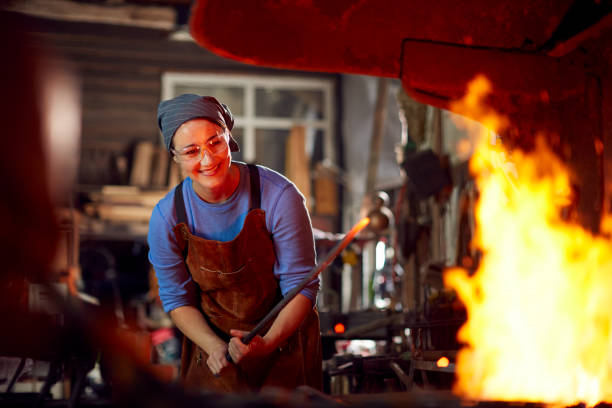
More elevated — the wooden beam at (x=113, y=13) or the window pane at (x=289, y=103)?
the wooden beam at (x=113, y=13)

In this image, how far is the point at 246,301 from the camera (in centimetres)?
276

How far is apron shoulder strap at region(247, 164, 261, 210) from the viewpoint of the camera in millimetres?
2688

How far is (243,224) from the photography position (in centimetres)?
266

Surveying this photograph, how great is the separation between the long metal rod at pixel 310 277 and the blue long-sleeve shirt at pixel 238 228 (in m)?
0.31

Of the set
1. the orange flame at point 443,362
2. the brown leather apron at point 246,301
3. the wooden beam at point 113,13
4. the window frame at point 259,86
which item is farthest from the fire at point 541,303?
the window frame at point 259,86

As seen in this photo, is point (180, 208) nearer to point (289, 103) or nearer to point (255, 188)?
point (255, 188)

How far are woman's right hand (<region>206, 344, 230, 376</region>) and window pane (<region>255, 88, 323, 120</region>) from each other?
28.1ft

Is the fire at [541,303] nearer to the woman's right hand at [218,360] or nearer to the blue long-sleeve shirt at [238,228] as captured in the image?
the blue long-sleeve shirt at [238,228]

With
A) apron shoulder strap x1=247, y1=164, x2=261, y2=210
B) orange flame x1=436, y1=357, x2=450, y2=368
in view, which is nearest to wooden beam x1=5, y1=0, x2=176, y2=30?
apron shoulder strap x1=247, y1=164, x2=261, y2=210

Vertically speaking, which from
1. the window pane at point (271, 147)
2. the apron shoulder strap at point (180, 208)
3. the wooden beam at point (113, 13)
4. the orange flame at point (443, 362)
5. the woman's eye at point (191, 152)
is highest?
the wooden beam at point (113, 13)

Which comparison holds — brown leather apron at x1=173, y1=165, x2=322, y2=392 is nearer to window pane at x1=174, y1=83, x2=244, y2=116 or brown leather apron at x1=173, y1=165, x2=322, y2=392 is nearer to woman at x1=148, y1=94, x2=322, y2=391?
woman at x1=148, y1=94, x2=322, y2=391

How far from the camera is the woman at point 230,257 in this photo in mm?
2580

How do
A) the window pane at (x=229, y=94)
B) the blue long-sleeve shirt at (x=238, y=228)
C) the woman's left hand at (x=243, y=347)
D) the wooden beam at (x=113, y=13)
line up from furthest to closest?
1. the window pane at (x=229, y=94)
2. the wooden beam at (x=113, y=13)
3. the blue long-sleeve shirt at (x=238, y=228)
4. the woman's left hand at (x=243, y=347)

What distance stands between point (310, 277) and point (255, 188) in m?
0.61
